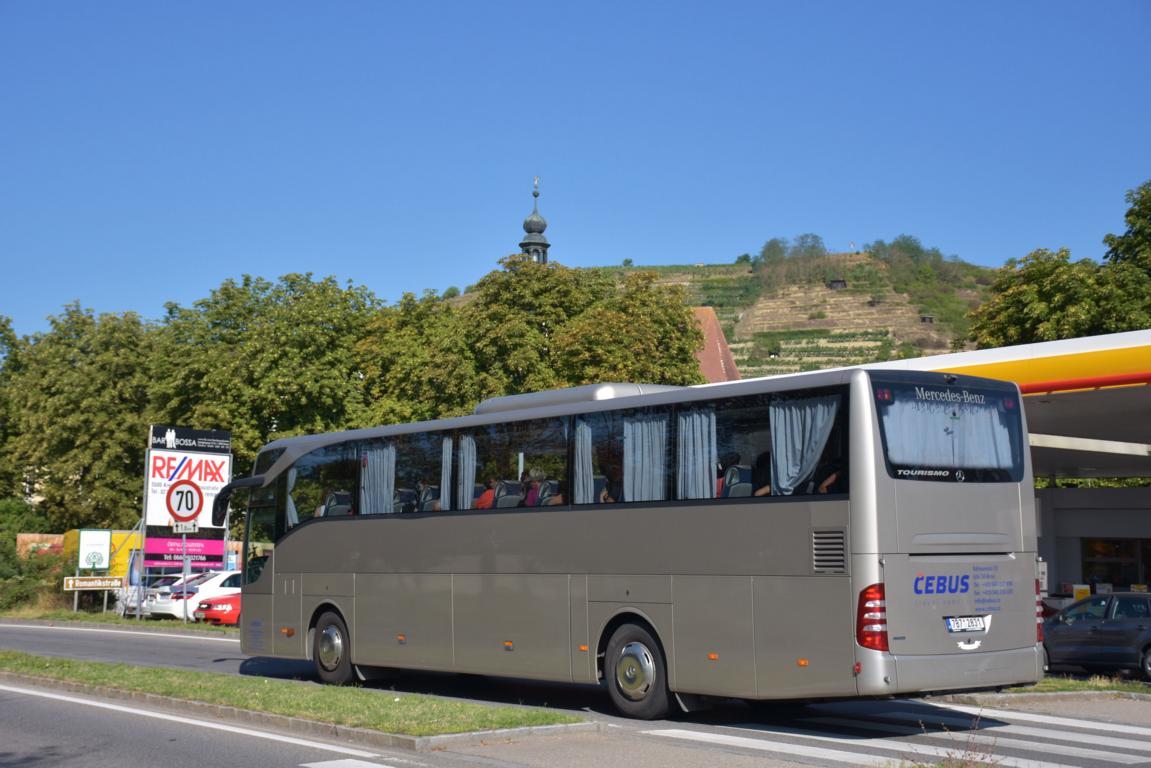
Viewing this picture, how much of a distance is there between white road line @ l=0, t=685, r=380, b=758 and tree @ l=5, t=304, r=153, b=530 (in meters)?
41.1

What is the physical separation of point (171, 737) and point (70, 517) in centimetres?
5225

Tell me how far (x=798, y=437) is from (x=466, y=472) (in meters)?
5.19

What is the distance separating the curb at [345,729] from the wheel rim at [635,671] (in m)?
1.90

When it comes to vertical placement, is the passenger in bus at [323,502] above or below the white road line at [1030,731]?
above

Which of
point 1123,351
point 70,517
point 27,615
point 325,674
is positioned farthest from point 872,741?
point 70,517

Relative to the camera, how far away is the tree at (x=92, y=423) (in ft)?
182

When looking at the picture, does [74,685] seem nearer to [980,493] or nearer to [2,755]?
[2,755]

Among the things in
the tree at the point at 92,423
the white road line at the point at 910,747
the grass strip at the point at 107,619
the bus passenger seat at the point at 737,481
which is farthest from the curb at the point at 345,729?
the tree at the point at 92,423

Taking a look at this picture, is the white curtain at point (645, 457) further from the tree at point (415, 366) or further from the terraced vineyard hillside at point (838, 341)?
the terraced vineyard hillside at point (838, 341)

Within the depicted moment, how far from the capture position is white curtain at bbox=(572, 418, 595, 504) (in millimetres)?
14398

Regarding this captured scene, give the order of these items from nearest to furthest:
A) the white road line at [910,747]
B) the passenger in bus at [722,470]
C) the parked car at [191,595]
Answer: the white road line at [910,747] → the passenger in bus at [722,470] → the parked car at [191,595]

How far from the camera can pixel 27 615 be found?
37.9 m

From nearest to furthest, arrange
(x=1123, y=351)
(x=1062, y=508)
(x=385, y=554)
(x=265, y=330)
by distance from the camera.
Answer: (x=385, y=554), (x=1123, y=351), (x=1062, y=508), (x=265, y=330)

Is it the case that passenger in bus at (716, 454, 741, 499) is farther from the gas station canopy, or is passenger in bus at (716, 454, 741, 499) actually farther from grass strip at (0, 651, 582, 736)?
the gas station canopy
